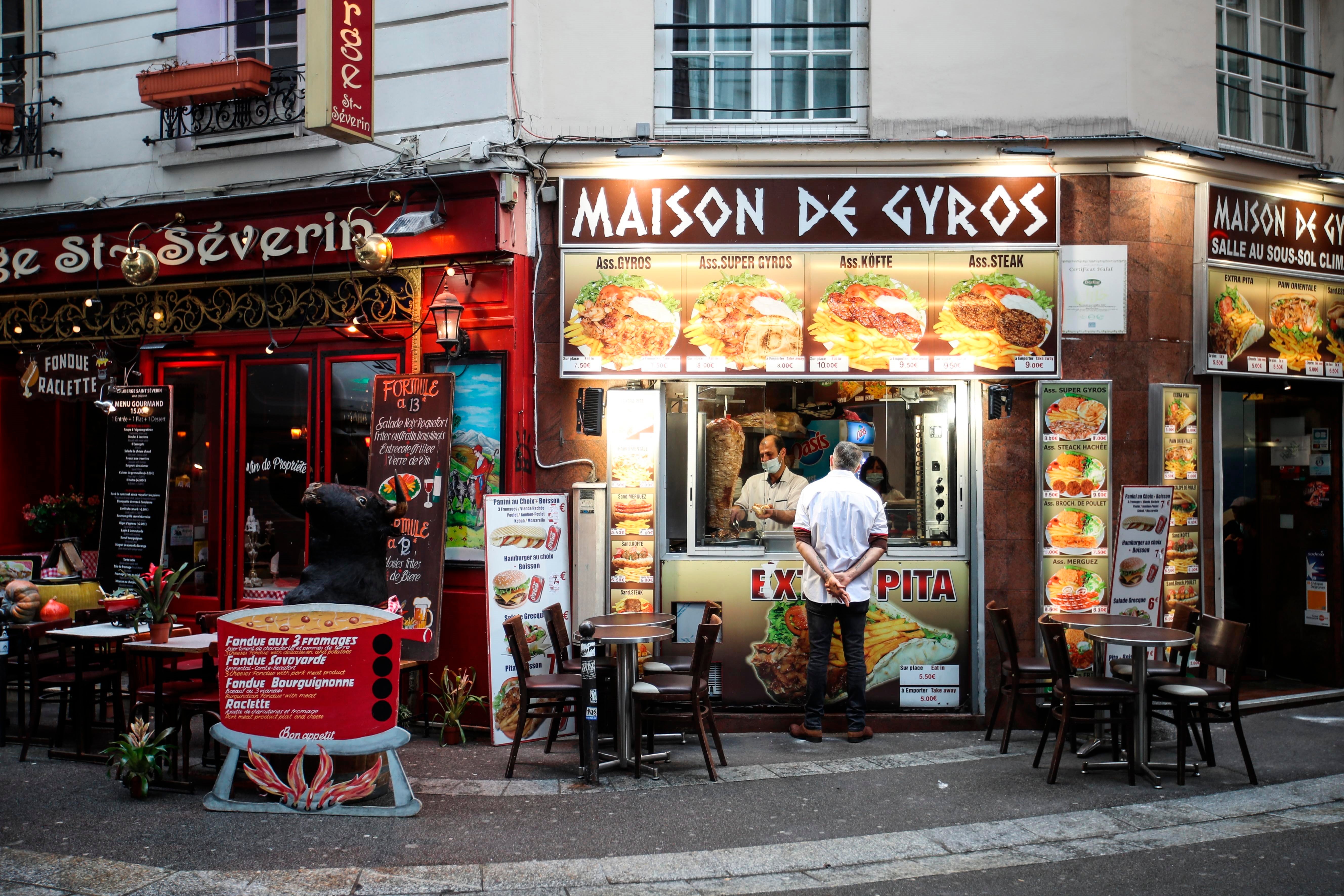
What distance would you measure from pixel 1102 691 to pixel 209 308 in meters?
8.14

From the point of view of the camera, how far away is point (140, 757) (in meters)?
6.50

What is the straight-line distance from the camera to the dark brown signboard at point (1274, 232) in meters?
8.88

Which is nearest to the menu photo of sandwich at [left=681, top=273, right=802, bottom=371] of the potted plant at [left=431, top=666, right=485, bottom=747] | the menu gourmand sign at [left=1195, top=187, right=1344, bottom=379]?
the potted plant at [left=431, top=666, right=485, bottom=747]

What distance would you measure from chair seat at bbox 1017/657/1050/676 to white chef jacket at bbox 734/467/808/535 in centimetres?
215

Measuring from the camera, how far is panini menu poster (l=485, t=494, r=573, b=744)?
8.05 m

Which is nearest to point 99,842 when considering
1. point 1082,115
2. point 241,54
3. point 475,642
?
point 475,642

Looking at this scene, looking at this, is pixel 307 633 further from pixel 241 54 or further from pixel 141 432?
pixel 241 54

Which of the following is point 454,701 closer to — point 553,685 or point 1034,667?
point 553,685

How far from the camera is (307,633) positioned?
6.30 m

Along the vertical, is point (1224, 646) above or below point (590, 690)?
above

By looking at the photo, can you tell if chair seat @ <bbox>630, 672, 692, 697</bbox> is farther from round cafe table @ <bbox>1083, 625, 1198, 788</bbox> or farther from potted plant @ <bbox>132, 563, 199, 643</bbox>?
potted plant @ <bbox>132, 563, 199, 643</bbox>

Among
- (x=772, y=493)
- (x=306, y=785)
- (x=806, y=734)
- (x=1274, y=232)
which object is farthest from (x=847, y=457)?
(x=1274, y=232)

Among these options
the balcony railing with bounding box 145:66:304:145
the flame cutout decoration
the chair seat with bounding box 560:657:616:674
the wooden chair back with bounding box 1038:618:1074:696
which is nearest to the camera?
the flame cutout decoration

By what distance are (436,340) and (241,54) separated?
370 cm
